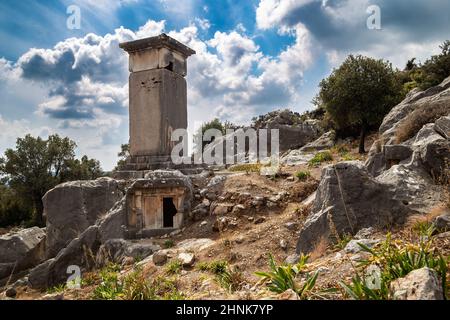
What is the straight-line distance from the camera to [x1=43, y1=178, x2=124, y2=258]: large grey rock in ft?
35.4

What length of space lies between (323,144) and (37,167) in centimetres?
2160

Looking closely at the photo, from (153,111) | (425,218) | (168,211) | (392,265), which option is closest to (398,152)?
(425,218)

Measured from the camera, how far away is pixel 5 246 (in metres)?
11.1

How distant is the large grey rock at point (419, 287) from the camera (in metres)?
2.83

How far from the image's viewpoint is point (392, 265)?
3.58 metres

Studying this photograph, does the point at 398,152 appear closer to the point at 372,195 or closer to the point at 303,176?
the point at 372,195

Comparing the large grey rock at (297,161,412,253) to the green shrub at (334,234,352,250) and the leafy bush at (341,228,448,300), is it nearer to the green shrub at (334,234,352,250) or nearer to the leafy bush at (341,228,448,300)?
the green shrub at (334,234,352,250)

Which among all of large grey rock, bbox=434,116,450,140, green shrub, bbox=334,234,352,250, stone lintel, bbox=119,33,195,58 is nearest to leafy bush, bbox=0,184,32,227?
stone lintel, bbox=119,33,195,58

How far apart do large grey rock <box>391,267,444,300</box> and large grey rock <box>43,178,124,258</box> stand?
30.8ft

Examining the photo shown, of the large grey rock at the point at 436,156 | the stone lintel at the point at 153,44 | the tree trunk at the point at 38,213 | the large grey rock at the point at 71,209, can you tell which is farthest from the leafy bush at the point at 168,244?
the tree trunk at the point at 38,213

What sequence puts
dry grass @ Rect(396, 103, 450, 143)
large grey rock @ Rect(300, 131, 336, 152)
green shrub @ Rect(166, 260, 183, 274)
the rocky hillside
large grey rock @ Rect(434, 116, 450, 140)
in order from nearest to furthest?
the rocky hillside, green shrub @ Rect(166, 260, 183, 274), large grey rock @ Rect(434, 116, 450, 140), dry grass @ Rect(396, 103, 450, 143), large grey rock @ Rect(300, 131, 336, 152)

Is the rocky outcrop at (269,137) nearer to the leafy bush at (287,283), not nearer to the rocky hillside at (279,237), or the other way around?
the rocky hillside at (279,237)

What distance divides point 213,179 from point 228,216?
1.99 metres
